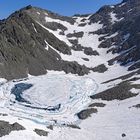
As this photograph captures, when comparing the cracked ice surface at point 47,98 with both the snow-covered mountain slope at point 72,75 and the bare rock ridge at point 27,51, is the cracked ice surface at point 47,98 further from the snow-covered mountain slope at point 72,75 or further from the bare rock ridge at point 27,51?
the bare rock ridge at point 27,51

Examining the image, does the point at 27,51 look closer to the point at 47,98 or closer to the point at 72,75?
the point at 72,75

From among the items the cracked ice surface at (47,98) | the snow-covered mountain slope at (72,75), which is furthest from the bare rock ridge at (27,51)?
the cracked ice surface at (47,98)

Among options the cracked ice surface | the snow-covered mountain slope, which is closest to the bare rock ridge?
the snow-covered mountain slope

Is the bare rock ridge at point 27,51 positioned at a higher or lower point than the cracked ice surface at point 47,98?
higher

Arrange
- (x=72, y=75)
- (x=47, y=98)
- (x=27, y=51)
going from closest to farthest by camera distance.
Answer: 1. (x=47, y=98)
2. (x=72, y=75)
3. (x=27, y=51)

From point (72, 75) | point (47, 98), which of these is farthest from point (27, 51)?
point (47, 98)

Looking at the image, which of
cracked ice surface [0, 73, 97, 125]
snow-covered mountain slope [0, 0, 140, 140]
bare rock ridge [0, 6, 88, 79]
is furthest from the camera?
bare rock ridge [0, 6, 88, 79]

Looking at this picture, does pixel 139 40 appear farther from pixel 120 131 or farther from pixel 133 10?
pixel 120 131

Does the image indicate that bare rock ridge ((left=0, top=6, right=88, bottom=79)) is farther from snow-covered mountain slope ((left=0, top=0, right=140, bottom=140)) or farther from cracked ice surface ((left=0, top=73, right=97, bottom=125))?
cracked ice surface ((left=0, top=73, right=97, bottom=125))
